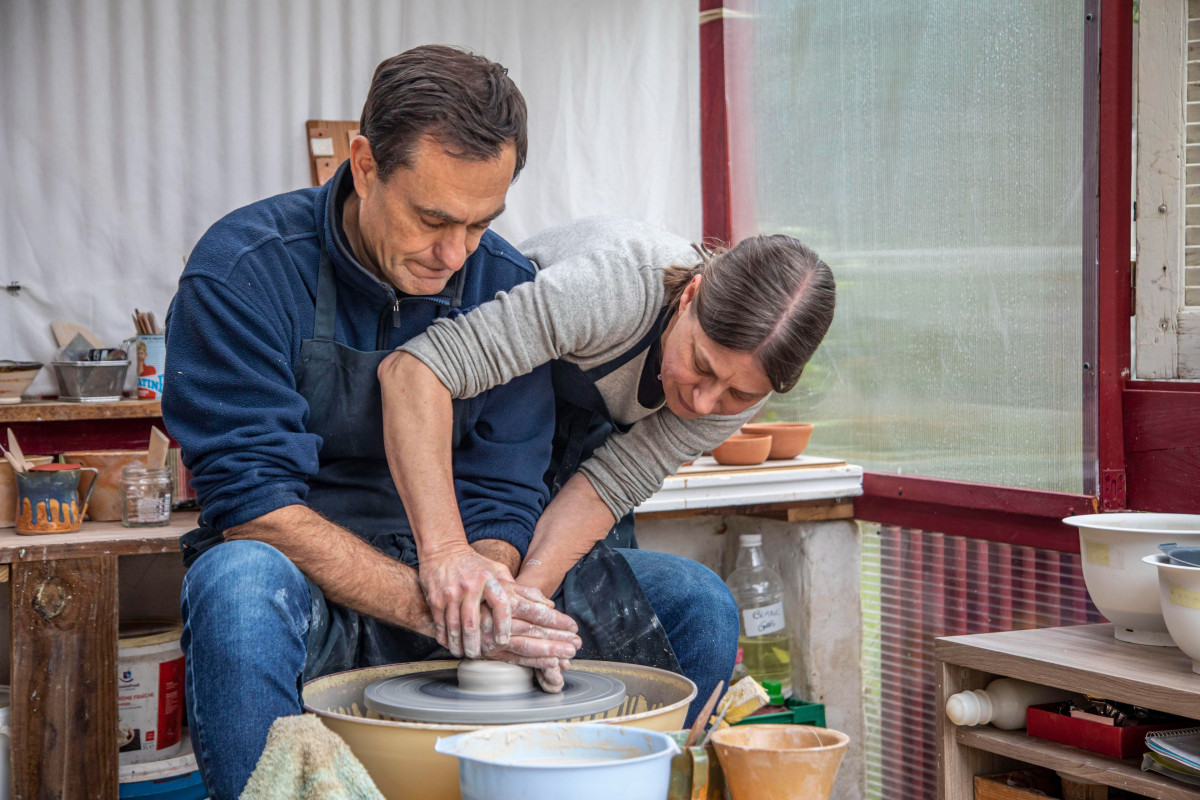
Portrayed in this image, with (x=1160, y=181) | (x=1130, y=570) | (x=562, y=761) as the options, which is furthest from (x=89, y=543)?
(x=1160, y=181)

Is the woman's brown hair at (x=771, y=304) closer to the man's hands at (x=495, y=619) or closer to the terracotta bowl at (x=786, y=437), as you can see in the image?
the man's hands at (x=495, y=619)

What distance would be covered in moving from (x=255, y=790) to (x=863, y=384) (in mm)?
2142

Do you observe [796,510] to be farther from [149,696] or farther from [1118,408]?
[149,696]

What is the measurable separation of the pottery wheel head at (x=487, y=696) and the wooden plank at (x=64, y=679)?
3.16 ft

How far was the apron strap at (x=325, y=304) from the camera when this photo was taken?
1.81 meters

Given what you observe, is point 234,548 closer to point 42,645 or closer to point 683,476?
point 42,645

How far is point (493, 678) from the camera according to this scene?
1.51 metres

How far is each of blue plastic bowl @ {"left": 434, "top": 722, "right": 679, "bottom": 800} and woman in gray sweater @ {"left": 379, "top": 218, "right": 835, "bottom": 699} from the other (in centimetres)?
34

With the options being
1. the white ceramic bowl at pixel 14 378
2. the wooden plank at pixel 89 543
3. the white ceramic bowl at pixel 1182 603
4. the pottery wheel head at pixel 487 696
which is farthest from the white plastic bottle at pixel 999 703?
the white ceramic bowl at pixel 14 378

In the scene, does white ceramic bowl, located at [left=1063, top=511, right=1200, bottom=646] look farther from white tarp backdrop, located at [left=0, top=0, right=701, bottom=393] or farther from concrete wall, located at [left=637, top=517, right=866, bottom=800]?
white tarp backdrop, located at [left=0, top=0, right=701, bottom=393]

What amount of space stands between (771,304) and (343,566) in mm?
760

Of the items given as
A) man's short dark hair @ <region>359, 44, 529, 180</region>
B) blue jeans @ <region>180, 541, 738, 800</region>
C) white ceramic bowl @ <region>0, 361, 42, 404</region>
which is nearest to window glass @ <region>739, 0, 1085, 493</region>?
man's short dark hair @ <region>359, 44, 529, 180</region>

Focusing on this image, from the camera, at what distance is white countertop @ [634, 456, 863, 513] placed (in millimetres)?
2744

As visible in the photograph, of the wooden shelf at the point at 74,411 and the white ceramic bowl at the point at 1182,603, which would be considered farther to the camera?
the wooden shelf at the point at 74,411
